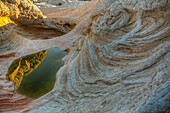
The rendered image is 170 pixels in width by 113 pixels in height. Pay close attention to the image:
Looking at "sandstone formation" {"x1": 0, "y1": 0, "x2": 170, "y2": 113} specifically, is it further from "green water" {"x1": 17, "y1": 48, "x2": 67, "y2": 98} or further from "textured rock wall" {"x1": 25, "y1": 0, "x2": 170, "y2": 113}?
"green water" {"x1": 17, "y1": 48, "x2": 67, "y2": 98}

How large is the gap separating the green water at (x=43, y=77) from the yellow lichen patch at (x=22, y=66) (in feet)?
0.57

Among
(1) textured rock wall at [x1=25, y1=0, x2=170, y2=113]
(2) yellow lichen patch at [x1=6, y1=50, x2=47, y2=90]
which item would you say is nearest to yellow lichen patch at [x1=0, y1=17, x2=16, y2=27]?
(2) yellow lichen patch at [x1=6, y1=50, x2=47, y2=90]

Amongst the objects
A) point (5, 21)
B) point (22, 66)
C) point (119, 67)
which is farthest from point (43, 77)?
point (5, 21)

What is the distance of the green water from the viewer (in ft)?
17.5

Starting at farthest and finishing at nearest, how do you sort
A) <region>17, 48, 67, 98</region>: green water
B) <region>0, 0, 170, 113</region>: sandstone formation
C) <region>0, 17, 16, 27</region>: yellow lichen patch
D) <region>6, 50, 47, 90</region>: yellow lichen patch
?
<region>0, 17, 16, 27</region>: yellow lichen patch → <region>6, 50, 47, 90</region>: yellow lichen patch → <region>17, 48, 67, 98</region>: green water → <region>0, 0, 170, 113</region>: sandstone formation

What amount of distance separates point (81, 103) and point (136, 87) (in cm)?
142

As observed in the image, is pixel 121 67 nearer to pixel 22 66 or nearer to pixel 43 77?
pixel 43 77

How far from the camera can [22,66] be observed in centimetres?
645

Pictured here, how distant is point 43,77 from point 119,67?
3.19 m

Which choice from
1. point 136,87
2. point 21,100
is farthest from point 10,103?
point 136,87

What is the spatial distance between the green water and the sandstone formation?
511 millimetres

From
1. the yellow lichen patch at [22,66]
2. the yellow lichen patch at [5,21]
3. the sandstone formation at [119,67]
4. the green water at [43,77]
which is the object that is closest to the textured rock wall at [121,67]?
the sandstone formation at [119,67]

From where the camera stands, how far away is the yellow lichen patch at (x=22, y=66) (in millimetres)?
5798

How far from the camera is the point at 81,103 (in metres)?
3.90
